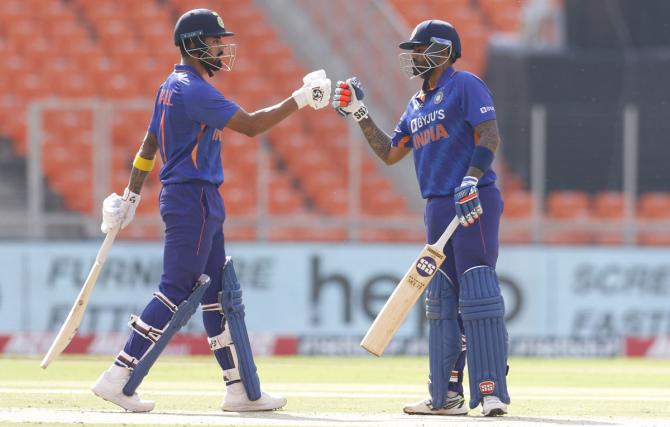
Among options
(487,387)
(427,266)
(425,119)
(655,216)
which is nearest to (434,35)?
(425,119)

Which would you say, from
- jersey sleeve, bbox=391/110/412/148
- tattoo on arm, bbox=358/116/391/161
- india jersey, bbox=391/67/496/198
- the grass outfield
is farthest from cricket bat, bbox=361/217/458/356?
tattoo on arm, bbox=358/116/391/161

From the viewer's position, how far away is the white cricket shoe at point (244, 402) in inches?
270

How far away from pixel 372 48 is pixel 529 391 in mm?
7325

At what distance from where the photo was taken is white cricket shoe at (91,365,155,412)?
6.66 m

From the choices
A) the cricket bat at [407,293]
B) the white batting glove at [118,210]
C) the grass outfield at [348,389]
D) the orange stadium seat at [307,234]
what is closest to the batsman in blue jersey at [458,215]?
the cricket bat at [407,293]

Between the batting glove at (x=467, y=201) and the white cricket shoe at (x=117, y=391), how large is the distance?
1.75 m

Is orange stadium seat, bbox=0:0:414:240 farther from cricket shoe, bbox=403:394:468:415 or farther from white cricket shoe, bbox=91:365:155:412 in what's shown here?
white cricket shoe, bbox=91:365:155:412

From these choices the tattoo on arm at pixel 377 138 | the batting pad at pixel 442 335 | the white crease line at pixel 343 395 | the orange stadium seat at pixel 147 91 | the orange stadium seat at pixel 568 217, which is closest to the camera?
the batting pad at pixel 442 335

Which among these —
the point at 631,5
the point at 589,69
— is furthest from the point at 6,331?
the point at 631,5

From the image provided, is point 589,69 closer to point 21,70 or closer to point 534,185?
point 534,185

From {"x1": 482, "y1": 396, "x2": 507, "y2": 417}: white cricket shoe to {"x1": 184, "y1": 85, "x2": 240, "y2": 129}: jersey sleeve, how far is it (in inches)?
71.9

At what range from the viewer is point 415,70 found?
6992mm

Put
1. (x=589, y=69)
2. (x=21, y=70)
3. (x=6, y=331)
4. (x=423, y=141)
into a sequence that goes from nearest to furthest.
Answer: (x=423, y=141)
(x=6, y=331)
(x=589, y=69)
(x=21, y=70)

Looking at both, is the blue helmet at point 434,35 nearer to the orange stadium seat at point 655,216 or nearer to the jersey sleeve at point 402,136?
the jersey sleeve at point 402,136
